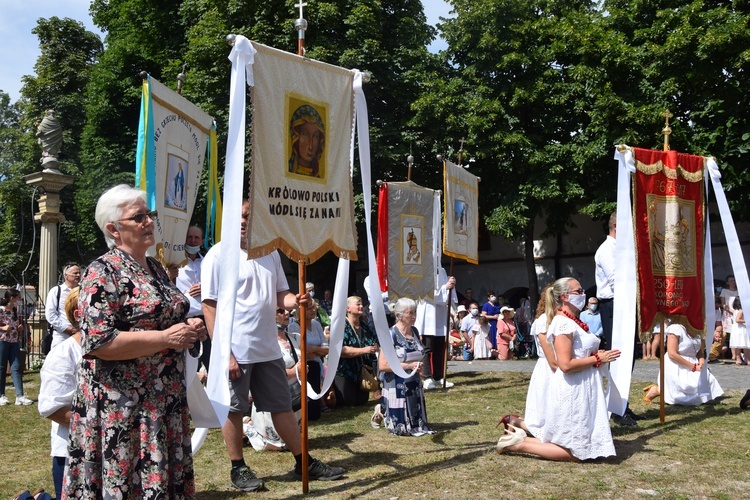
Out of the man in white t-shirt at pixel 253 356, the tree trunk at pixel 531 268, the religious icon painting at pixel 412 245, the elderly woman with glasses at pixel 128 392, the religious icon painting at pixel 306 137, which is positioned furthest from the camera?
the tree trunk at pixel 531 268

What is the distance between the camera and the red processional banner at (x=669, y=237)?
839 centimetres

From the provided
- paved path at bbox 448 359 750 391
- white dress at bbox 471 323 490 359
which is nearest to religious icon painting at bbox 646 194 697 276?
paved path at bbox 448 359 750 391

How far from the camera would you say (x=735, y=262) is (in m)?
9.03

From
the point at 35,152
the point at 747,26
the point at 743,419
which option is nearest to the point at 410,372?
the point at 743,419

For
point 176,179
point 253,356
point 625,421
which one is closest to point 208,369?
point 253,356

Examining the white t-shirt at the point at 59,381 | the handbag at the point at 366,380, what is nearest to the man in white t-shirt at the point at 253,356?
the white t-shirt at the point at 59,381

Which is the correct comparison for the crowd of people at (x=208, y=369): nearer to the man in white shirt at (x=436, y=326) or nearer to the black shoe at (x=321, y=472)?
the black shoe at (x=321, y=472)

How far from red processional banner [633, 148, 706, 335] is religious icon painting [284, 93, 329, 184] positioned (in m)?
3.84

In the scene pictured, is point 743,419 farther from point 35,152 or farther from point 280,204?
point 35,152

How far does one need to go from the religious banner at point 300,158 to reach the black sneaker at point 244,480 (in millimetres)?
1549

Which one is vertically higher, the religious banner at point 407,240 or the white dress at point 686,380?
the religious banner at point 407,240

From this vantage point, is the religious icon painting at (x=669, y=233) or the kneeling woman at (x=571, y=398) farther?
the religious icon painting at (x=669, y=233)

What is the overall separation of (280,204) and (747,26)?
19.4m

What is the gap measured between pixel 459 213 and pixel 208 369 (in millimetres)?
6796
